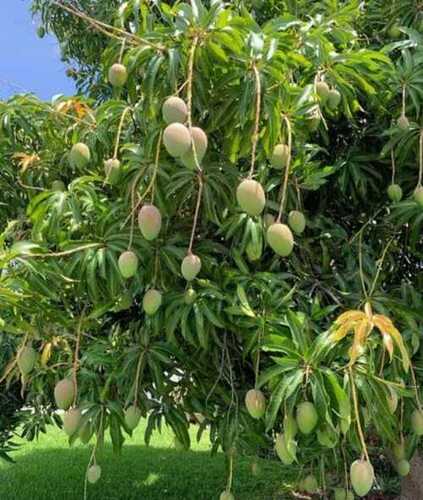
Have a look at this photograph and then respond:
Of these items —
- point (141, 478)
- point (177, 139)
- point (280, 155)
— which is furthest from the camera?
point (141, 478)

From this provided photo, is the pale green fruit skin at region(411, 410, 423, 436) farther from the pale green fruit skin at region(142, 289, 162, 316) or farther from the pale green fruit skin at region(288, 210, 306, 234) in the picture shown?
the pale green fruit skin at region(142, 289, 162, 316)

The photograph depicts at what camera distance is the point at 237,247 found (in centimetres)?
158

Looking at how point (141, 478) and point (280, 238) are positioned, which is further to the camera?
point (141, 478)

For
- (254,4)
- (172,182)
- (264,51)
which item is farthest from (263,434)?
(254,4)

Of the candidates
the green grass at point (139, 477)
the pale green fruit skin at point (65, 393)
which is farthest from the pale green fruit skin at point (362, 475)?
the green grass at point (139, 477)

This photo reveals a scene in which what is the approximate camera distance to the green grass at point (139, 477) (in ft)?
14.4

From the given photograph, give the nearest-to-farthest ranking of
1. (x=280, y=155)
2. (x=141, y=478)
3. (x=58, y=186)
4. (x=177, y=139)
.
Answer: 1. (x=177, y=139)
2. (x=280, y=155)
3. (x=58, y=186)
4. (x=141, y=478)

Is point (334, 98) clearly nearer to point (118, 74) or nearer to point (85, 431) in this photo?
point (118, 74)

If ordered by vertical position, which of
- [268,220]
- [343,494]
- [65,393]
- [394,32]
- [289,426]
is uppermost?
[394,32]

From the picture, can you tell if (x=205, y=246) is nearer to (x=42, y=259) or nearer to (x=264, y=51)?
(x=42, y=259)

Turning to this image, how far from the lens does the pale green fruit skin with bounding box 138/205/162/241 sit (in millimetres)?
1382

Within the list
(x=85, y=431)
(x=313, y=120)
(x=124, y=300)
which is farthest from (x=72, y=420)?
(x=313, y=120)

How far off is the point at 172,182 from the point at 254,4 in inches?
39.2

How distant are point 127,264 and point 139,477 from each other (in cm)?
395
